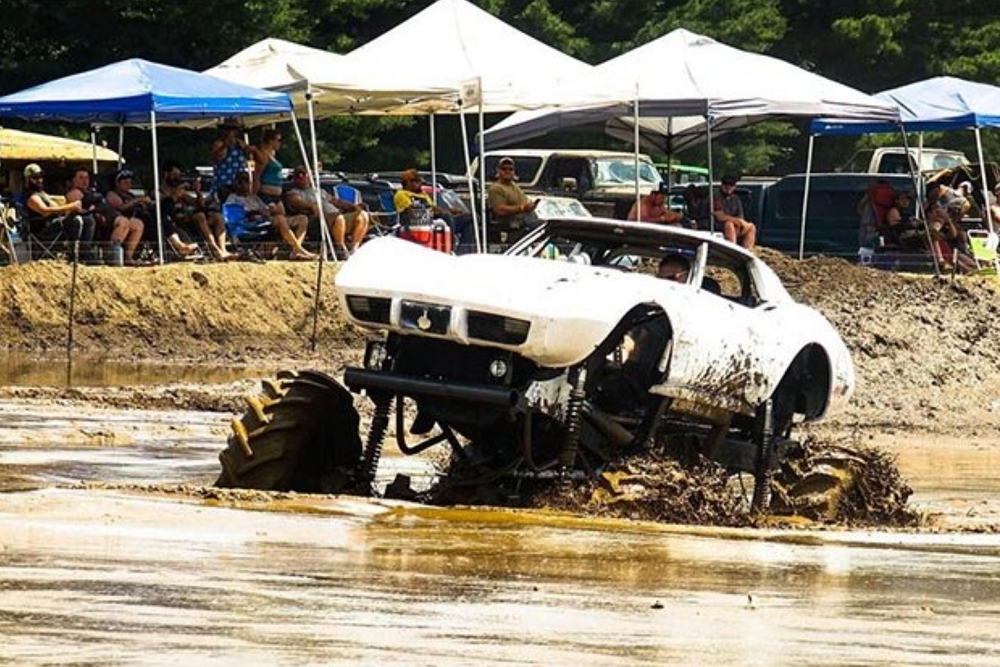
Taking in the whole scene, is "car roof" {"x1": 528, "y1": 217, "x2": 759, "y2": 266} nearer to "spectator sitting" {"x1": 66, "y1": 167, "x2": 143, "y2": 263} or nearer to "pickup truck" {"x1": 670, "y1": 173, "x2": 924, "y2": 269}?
"spectator sitting" {"x1": 66, "y1": 167, "x2": 143, "y2": 263}

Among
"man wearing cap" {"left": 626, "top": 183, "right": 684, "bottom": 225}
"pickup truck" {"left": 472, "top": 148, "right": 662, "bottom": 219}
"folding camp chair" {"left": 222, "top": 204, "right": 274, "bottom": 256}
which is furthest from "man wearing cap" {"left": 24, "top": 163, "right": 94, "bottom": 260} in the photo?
"pickup truck" {"left": 472, "top": 148, "right": 662, "bottom": 219}

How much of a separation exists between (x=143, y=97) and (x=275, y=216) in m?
1.97

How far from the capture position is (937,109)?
33875mm

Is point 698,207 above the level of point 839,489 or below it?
below

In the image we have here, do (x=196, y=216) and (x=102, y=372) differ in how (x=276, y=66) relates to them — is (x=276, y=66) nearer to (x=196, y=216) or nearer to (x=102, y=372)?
(x=196, y=216)

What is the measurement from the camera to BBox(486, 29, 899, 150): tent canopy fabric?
1161 inches

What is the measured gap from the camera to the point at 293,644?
7680 mm

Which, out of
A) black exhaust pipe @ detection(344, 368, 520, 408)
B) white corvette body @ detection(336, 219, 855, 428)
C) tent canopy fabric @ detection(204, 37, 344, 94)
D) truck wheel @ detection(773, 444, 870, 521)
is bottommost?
truck wheel @ detection(773, 444, 870, 521)

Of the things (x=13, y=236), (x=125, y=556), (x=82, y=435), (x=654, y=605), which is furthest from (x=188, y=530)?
(x=13, y=236)

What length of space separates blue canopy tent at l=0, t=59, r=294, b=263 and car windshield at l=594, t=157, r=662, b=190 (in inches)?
539

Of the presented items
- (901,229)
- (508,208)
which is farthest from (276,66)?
(901,229)

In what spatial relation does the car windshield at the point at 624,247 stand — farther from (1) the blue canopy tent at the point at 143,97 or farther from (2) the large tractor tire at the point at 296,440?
(1) the blue canopy tent at the point at 143,97

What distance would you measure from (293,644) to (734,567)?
3.14 m

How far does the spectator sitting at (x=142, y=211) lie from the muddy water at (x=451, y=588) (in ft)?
44.1
